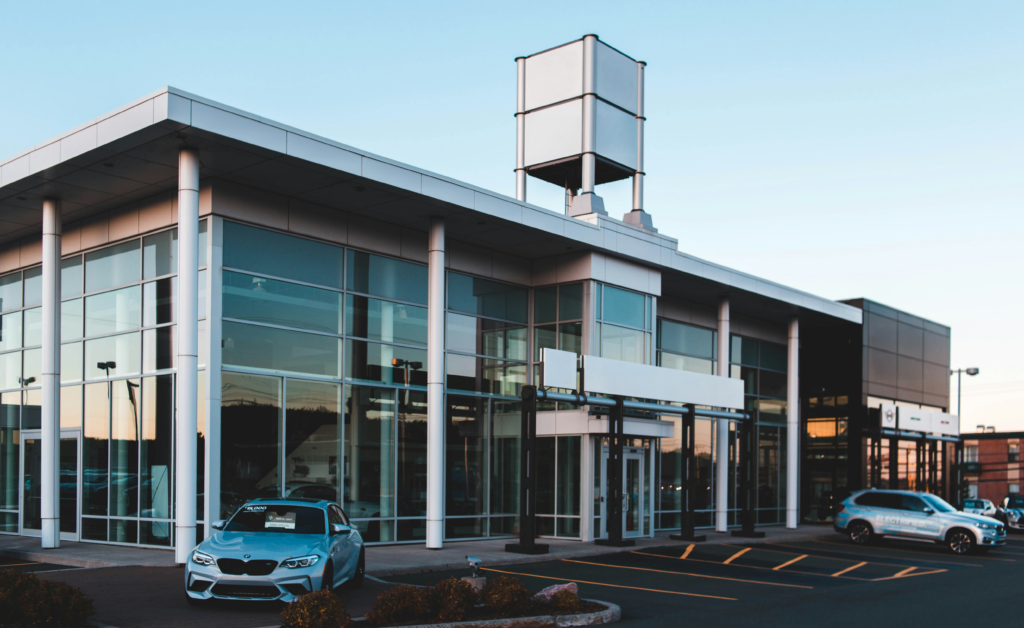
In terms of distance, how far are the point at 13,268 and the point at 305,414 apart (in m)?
9.99

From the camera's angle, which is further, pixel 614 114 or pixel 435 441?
pixel 614 114

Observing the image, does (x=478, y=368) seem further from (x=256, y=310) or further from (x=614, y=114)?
(x=614, y=114)

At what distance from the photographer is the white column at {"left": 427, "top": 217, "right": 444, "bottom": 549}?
19.2 metres

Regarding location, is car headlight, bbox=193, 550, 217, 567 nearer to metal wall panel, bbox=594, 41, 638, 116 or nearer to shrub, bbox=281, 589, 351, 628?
shrub, bbox=281, 589, 351, 628

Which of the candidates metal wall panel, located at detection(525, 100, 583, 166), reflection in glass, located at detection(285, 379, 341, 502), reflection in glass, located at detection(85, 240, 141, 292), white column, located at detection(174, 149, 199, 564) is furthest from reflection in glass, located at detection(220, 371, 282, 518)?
metal wall panel, located at detection(525, 100, 583, 166)

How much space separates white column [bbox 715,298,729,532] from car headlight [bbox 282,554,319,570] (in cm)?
1774

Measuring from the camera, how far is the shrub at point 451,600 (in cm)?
1065

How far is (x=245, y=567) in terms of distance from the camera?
36.7 feet

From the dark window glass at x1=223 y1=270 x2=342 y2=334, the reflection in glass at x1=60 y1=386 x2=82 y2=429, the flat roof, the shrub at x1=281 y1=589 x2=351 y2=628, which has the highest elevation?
the flat roof

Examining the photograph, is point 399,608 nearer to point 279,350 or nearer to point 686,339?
point 279,350

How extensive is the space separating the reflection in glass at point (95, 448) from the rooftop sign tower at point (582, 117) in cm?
1226

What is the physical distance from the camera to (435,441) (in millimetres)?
19312

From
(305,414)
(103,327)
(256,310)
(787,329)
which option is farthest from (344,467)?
(787,329)

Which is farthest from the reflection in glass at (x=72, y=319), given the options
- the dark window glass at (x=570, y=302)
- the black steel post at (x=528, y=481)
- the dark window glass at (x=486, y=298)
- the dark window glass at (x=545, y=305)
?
the dark window glass at (x=570, y=302)
